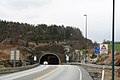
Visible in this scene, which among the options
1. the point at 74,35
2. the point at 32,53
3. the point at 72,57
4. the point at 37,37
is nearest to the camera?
the point at 32,53

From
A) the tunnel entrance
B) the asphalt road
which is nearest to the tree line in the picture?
the tunnel entrance

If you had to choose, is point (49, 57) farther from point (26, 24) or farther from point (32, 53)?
point (26, 24)

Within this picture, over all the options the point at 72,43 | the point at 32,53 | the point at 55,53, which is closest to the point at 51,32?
the point at 72,43

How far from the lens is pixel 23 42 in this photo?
434 feet

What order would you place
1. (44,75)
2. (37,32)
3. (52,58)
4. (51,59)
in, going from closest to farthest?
1. (44,75)
2. (52,58)
3. (51,59)
4. (37,32)

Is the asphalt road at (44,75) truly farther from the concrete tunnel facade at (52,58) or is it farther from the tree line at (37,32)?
the tree line at (37,32)

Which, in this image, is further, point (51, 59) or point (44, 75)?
point (51, 59)

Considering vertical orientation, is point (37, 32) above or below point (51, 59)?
above

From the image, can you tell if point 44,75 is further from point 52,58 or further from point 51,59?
point 51,59

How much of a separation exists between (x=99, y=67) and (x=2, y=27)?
112345 millimetres

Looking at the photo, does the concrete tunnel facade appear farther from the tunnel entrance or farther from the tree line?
the tree line

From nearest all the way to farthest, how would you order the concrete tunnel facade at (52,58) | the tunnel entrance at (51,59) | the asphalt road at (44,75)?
the asphalt road at (44,75) → the concrete tunnel facade at (52,58) → the tunnel entrance at (51,59)

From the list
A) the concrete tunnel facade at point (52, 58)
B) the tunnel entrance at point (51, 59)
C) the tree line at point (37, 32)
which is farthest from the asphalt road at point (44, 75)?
the tree line at point (37, 32)

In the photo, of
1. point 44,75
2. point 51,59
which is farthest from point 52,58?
point 44,75
